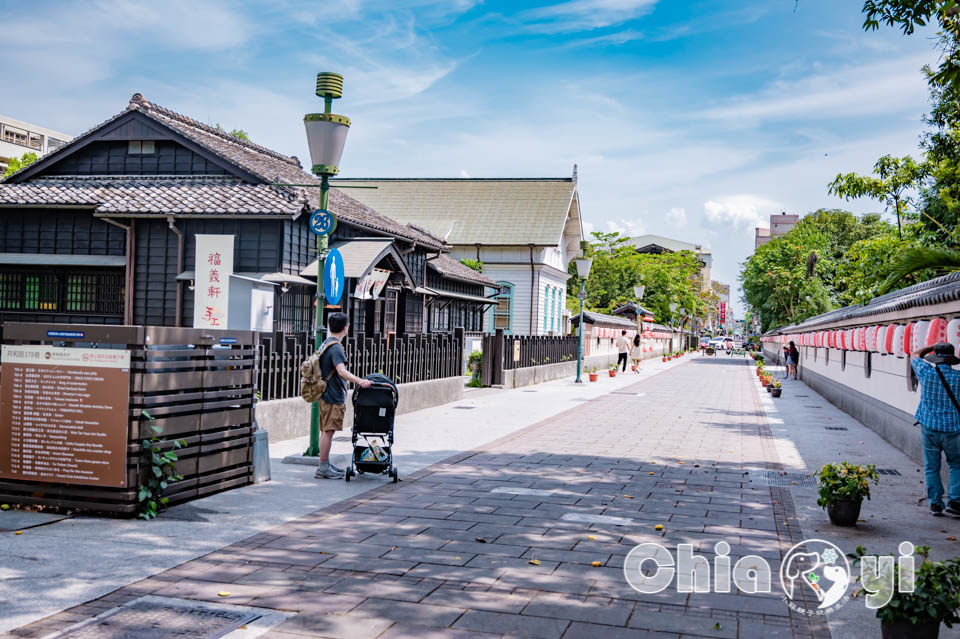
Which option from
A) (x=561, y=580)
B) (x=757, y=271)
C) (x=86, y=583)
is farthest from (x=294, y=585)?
(x=757, y=271)

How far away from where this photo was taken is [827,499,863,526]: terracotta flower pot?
7.48m

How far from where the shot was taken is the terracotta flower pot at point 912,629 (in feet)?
14.1

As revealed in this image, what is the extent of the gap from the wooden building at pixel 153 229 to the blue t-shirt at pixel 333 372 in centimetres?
983

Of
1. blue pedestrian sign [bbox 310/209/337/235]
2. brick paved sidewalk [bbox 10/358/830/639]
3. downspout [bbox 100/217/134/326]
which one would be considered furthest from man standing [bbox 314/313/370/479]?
downspout [bbox 100/217/134/326]

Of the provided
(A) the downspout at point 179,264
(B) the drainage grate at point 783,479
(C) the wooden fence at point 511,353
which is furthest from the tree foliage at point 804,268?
(B) the drainage grate at point 783,479

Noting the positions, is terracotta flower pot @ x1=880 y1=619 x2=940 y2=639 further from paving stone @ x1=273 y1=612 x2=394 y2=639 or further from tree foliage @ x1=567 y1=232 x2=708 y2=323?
tree foliage @ x1=567 y1=232 x2=708 y2=323

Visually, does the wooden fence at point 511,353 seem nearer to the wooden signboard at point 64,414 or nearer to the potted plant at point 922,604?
the wooden signboard at point 64,414

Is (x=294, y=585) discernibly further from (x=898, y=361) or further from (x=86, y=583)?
(x=898, y=361)

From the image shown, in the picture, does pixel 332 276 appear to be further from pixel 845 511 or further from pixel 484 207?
pixel 484 207

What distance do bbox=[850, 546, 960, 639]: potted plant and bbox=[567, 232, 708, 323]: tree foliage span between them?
2268 inches

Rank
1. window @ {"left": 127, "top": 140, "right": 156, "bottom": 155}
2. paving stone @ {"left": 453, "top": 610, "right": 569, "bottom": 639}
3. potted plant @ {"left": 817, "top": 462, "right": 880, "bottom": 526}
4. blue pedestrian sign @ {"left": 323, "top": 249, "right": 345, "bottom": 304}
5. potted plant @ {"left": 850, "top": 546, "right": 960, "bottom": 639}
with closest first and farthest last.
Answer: potted plant @ {"left": 850, "top": 546, "right": 960, "bottom": 639}
paving stone @ {"left": 453, "top": 610, "right": 569, "bottom": 639}
potted plant @ {"left": 817, "top": 462, "right": 880, "bottom": 526}
blue pedestrian sign @ {"left": 323, "top": 249, "right": 345, "bottom": 304}
window @ {"left": 127, "top": 140, "right": 156, "bottom": 155}

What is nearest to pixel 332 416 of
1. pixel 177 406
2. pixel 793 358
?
pixel 177 406

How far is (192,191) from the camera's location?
20.6 metres

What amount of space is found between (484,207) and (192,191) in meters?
28.3
